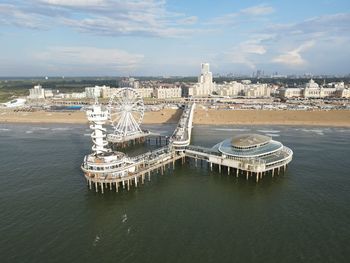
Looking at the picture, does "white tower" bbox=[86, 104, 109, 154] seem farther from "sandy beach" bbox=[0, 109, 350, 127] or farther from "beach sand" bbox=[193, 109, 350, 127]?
"beach sand" bbox=[193, 109, 350, 127]

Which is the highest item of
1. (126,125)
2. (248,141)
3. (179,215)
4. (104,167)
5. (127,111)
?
(127,111)

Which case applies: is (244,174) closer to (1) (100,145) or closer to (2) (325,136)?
(1) (100,145)

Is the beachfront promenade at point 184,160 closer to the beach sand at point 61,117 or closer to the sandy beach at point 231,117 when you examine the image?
the sandy beach at point 231,117

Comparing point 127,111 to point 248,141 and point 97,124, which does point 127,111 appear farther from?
point 248,141

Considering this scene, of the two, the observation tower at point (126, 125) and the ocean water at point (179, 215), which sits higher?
the observation tower at point (126, 125)

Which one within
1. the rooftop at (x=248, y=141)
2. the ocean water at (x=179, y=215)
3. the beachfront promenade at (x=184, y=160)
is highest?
the rooftop at (x=248, y=141)

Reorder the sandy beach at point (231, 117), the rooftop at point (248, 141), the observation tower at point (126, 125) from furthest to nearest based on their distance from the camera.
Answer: the sandy beach at point (231, 117), the observation tower at point (126, 125), the rooftop at point (248, 141)

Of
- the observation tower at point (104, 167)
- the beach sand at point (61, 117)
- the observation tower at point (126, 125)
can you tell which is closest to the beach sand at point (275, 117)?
the beach sand at point (61, 117)

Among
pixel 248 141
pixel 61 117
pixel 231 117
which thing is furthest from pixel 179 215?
pixel 61 117
